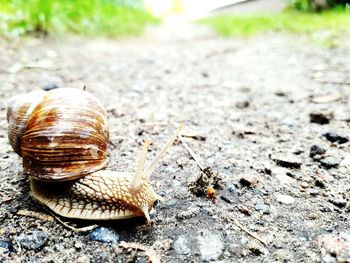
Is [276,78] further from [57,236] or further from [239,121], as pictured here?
[57,236]

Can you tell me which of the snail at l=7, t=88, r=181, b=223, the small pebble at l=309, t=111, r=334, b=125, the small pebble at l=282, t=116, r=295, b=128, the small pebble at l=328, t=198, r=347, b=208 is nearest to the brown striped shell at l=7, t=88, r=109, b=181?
the snail at l=7, t=88, r=181, b=223

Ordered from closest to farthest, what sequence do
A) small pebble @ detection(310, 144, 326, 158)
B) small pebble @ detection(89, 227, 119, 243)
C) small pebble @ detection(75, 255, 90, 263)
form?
small pebble @ detection(75, 255, 90, 263) < small pebble @ detection(89, 227, 119, 243) < small pebble @ detection(310, 144, 326, 158)

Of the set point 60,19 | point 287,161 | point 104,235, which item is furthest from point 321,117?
point 60,19

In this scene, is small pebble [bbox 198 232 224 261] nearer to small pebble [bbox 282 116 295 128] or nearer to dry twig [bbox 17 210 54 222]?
dry twig [bbox 17 210 54 222]

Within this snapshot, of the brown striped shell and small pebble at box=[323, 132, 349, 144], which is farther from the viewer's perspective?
small pebble at box=[323, 132, 349, 144]

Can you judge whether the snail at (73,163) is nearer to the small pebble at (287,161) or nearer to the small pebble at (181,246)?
the small pebble at (181,246)

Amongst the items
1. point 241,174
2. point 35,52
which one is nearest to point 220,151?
point 241,174

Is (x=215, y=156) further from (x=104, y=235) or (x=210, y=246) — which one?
(x=104, y=235)
